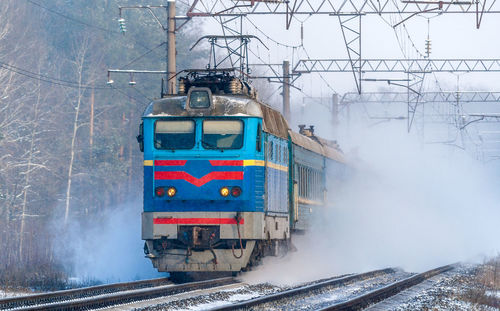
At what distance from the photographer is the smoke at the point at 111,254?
23.7m

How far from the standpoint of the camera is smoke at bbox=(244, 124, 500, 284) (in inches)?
941

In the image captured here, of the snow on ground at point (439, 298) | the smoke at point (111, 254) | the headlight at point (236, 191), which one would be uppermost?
the headlight at point (236, 191)

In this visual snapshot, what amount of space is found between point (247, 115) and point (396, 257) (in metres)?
16.6

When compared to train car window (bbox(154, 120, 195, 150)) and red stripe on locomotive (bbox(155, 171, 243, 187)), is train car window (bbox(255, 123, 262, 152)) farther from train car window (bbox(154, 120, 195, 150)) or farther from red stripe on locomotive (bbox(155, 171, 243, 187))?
train car window (bbox(154, 120, 195, 150))

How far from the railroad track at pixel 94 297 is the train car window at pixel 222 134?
279 centimetres

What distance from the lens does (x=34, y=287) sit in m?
17.0

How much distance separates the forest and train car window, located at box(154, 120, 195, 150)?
91.4ft

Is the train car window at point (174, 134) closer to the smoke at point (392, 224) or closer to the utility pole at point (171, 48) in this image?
the smoke at point (392, 224)

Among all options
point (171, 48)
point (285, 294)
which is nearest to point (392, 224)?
point (171, 48)

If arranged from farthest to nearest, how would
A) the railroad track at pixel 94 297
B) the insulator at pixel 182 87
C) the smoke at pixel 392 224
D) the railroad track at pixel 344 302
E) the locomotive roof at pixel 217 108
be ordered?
1. the smoke at pixel 392 224
2. the insulator at pixel 182 87
3. the locomotive roof at pixel 217 108
4. the railroad track at pixel 94 297
5. the railroad track at pixel 344 302

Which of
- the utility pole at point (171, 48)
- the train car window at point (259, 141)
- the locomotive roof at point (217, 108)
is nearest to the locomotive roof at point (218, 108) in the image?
the locomotive roof at point (217, 108)

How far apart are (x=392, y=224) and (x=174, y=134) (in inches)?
783

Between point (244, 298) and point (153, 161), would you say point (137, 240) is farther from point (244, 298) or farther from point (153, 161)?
point (244, 298)

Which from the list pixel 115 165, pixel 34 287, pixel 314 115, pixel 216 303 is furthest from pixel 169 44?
pixel 314 115
